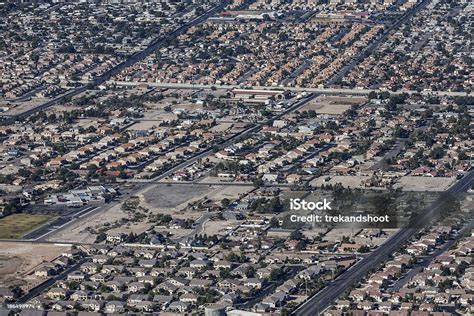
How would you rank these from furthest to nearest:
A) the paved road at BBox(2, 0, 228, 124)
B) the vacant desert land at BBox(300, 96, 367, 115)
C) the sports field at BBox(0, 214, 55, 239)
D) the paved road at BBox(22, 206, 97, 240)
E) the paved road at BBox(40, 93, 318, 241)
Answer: the paved road at BBox(2, 0, 228, 124), the vacant desert land at BBox(300, 96, 367, 115), the paved road at BBox(40, 93, 318, 241), the sports field at BBox(0, 214, 55, 239), the paved road at BBox(22, 206, 97, 240)

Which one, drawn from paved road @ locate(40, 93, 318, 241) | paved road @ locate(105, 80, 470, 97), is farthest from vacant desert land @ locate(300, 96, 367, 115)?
paved road @ locate(105, 80, 470, 97)

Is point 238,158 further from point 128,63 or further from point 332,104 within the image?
point 128,63

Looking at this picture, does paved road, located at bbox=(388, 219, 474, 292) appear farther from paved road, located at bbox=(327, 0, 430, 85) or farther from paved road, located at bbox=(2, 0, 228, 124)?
paved road, located at bbox=(2, 0, 228, 124)

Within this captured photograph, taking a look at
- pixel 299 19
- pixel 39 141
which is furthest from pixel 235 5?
pixel 39 141

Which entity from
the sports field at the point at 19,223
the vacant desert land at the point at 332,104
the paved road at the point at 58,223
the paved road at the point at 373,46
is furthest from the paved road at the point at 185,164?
the paved road at the point at 373,46

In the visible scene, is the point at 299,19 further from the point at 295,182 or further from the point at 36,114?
the point at 295,182

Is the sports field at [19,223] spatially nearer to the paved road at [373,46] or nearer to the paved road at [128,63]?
the paved road at [128,63]

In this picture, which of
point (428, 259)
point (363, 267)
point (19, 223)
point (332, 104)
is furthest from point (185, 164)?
point (428, 259)
